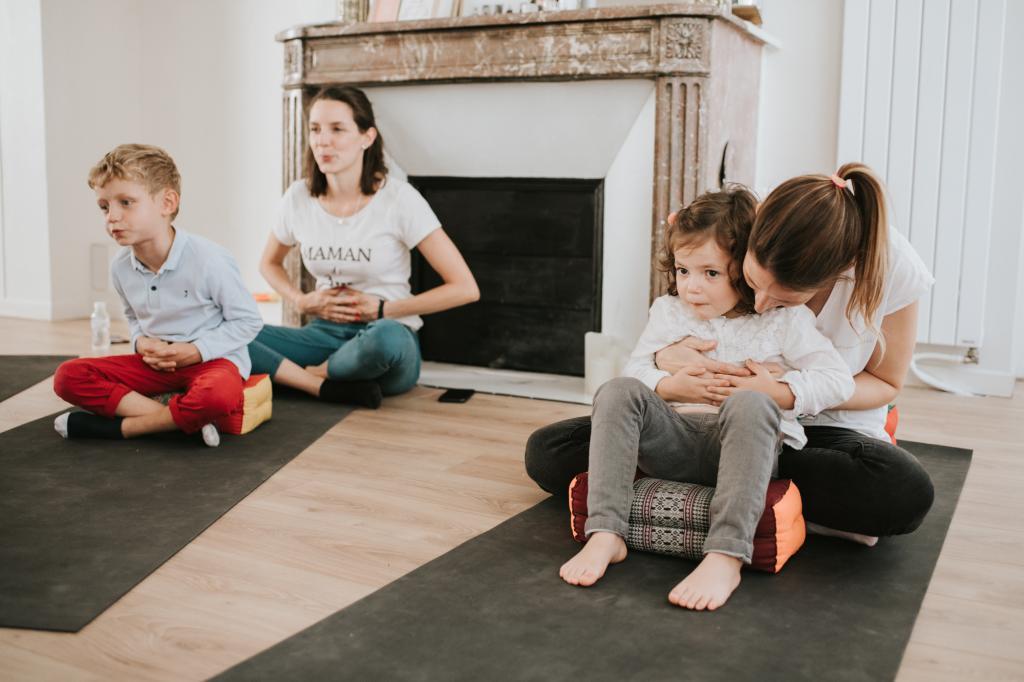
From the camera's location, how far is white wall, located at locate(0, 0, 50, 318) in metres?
4.02

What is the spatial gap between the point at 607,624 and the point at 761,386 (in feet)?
1.60

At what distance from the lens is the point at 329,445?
7.54ft

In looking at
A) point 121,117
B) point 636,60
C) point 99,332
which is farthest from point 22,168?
point 636,60

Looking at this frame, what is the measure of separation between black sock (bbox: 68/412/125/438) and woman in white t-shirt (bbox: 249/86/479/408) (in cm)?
56

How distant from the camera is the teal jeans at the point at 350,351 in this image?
2721 millimetres

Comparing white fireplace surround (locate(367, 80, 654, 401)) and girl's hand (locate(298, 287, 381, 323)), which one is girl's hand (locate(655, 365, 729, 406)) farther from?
girl's hand (locate(298, 287, 381, 323))

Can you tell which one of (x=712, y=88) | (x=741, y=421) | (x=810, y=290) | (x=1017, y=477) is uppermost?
(x=712, y=88)

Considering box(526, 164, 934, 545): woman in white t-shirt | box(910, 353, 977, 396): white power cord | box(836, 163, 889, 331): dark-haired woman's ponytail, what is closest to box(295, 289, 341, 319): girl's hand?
box(526, 164, 934, 545): woman in white t-shirt

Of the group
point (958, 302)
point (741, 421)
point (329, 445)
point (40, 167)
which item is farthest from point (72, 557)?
point (40, 167)

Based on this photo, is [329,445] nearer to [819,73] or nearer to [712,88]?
[712,88]

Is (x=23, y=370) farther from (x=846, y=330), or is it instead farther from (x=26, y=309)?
(x=846, y=330)

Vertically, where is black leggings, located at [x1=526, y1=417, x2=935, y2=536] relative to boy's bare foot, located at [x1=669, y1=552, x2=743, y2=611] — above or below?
above

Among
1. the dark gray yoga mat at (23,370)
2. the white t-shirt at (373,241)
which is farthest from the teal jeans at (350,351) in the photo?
the dark gray yoga mat at (23,370)

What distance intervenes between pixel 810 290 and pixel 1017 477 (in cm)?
91
